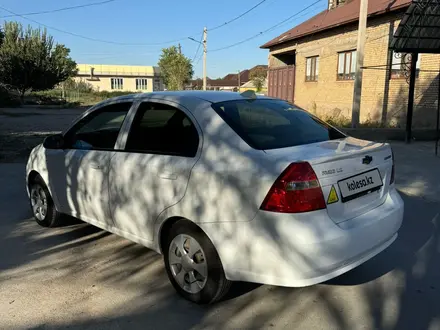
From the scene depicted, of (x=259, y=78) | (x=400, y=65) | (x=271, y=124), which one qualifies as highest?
(x=259, y=78)

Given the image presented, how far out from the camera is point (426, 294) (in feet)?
11.5

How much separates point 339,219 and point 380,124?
48.8 ft

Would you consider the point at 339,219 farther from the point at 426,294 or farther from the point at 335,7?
the point at 335,7

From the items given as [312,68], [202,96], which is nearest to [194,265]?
[202,96]

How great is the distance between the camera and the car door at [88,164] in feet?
13.3

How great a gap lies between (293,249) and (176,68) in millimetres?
54227

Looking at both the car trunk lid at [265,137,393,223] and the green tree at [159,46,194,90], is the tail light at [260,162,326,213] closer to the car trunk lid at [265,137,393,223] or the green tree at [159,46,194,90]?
the car trunk lid at [265,137,393,223]

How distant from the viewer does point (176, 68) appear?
55.0 m

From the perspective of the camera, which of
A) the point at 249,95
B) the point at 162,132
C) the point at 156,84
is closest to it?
Result: the point at 162,132

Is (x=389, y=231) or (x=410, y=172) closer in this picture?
(x=389, y=231)

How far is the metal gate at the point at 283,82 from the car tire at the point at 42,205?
22.1 m

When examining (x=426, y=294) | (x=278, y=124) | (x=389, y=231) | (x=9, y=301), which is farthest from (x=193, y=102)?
(x=426, y=294)

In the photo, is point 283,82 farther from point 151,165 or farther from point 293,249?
point 293,249

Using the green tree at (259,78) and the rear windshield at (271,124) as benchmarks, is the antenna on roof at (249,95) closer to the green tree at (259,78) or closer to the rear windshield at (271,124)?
the rear windshield at (271,124)
